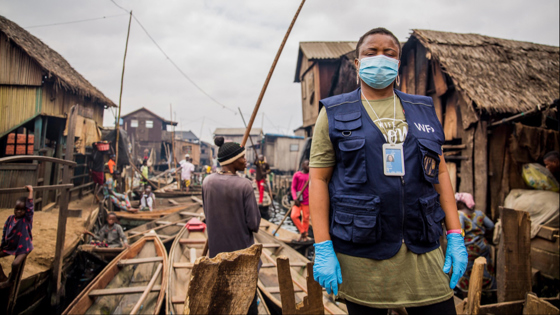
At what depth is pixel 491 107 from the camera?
516cm

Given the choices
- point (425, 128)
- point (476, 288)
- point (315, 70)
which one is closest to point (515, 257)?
point (476, 288)

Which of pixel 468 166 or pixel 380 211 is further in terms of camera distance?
pixel 468 166

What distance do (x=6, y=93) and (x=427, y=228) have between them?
8.44 meters

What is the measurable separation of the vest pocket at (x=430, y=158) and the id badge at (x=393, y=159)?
0.11 metres

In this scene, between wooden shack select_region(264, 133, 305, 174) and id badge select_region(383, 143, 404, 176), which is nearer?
id badge select_region(383, 143, 404, 176)

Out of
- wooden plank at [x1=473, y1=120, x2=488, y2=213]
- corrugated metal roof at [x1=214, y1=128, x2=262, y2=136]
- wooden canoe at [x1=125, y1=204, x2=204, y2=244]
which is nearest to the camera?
wooden plank at [x1=473, y1=120, x2=488, y2=213]

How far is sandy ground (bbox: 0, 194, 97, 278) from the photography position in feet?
12.8

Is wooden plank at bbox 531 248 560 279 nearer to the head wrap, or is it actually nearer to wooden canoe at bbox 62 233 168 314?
the head wrap

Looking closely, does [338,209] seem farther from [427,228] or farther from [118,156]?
[118,156]

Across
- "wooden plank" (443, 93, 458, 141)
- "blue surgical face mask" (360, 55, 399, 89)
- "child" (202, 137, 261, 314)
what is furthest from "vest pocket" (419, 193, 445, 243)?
"wooden plank" (443, 93, 458, 141)

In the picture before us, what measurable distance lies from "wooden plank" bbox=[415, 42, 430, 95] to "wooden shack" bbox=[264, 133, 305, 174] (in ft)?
61.2

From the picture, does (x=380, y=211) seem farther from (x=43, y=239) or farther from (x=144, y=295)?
(x=43, y=239)

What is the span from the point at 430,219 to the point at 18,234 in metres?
4.69

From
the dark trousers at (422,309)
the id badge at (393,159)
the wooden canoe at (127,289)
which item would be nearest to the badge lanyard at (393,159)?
the id badge at (393,159)
